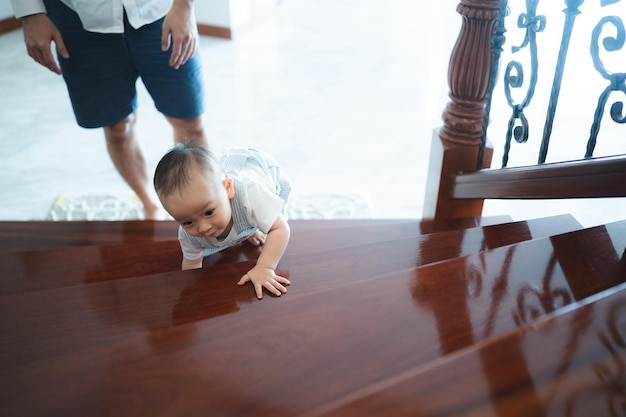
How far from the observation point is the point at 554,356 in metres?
0.69

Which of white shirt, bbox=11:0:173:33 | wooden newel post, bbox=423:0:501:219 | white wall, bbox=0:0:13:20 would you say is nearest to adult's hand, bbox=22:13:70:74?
white shirt, bbox=11:0:173:33

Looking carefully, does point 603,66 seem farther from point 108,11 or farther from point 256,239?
point 108,11

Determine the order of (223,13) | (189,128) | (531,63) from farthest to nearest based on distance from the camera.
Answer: (223,13)
(189,128)
(531,63)

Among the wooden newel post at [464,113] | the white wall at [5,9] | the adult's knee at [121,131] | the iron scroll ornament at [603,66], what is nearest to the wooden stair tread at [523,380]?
the iron scroll ornament at [603,66]

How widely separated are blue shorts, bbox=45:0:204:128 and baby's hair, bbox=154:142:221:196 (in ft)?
2.50

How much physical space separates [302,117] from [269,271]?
2548mm

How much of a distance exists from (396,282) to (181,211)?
536mm

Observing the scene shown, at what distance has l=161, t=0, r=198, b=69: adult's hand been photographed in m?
1.66

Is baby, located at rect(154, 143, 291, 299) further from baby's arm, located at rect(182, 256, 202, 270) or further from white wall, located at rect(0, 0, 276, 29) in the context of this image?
white wall, located at rect(0, 0, 276, 29)

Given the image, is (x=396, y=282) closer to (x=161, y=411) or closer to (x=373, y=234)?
(x=161, y=411)

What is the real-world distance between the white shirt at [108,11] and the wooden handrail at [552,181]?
1168 millimetres

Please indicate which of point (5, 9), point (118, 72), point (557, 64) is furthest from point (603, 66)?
point (5, 9)

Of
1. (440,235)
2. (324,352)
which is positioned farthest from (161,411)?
(440,235)

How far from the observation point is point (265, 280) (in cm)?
110
